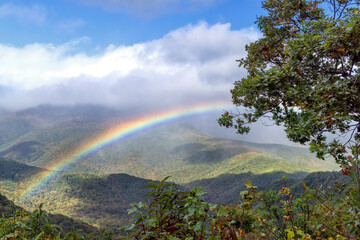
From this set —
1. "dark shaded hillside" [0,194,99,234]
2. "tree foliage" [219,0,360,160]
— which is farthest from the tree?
"dark shaded hillside" [0,194,99,234]

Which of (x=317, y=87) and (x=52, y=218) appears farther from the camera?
(x=52, y=218)

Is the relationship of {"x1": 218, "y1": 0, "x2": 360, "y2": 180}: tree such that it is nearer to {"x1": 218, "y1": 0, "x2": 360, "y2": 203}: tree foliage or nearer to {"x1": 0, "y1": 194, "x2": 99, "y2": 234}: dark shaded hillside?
{"x1": 218, "y1": 0, "x2": 360, "y2": 203}: tree foliage

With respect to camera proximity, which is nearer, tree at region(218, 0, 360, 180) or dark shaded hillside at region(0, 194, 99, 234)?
tree at region(218, 0, 360, 180)

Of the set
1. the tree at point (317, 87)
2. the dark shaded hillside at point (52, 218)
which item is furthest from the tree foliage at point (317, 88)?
the dark shaded hillside at point (52, 218)

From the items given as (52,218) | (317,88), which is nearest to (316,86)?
(317,88)

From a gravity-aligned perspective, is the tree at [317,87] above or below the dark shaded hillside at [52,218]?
above

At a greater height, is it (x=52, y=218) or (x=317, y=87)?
(x=317, y=87)

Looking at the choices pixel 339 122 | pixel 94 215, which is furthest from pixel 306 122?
pixel 94 215

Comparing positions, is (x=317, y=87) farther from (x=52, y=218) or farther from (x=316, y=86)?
(x=52, y=218)

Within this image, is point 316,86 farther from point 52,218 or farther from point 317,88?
point 52,218

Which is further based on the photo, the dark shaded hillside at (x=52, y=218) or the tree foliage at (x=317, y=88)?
the dark shaded hillside at (x=52, y=218)

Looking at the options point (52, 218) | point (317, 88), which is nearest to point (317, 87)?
point (317, 88)

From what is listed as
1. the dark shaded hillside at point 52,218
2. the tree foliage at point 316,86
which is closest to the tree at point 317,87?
the tree foliage at point 316,86

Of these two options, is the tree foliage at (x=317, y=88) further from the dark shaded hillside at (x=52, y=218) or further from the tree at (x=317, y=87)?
the dark shaded hillside at (x=52, y=218)
